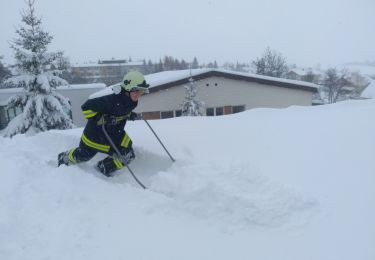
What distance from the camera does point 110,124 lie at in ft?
14.3

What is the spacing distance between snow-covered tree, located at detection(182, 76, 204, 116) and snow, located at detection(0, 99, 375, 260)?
11.3m

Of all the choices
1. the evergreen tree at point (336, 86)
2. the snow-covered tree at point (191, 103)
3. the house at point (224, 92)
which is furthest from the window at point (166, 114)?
the evergreen tree at point (336, 86)

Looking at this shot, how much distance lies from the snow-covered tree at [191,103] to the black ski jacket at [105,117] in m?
11.4

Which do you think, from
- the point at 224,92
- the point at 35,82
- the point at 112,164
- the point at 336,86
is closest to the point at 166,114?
the point at 224,92

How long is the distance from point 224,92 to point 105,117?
544 inches

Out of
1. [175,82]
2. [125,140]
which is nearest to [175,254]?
[125,140]

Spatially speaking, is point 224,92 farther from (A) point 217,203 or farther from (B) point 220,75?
(A) point 217,203

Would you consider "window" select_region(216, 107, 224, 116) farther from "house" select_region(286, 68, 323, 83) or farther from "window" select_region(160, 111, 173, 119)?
"house" select_region(286, 68, 323, 83)

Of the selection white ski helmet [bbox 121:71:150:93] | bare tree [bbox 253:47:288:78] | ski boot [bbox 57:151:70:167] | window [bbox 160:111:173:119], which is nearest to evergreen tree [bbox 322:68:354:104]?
bare tree [bbox 253:47:288:78]

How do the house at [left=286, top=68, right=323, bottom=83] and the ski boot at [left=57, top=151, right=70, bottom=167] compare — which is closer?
the ski boot at [left=57, top=151, right=70, bottom=167]

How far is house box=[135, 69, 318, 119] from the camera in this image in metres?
16.6

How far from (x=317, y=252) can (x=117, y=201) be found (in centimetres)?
198

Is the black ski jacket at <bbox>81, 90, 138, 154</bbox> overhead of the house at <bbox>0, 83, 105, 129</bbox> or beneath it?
overhead

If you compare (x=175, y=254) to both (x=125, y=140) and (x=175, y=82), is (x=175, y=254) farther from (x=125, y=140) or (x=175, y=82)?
(x=175, y=82)
